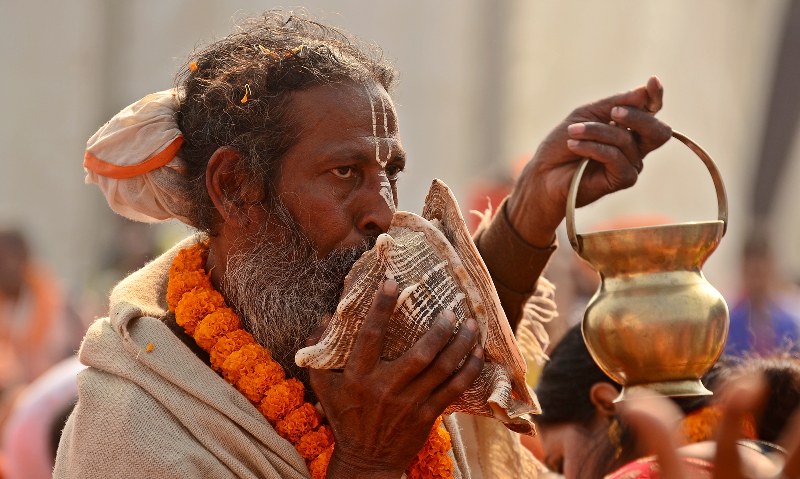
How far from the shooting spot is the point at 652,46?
13.2 meters

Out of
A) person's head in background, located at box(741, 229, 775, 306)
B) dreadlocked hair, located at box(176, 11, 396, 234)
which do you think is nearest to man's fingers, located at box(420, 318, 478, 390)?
dreadlocked hair, located at box(176, 11, 396, 234)

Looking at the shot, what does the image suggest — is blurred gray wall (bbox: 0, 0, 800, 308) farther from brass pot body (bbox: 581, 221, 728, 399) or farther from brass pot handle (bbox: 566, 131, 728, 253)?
brass pot body (bbox: 581, 221, 728, 399)

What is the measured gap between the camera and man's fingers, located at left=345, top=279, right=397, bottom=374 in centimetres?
271

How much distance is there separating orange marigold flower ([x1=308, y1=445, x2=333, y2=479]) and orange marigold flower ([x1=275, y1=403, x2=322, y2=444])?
7cm

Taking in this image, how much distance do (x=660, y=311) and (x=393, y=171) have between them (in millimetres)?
805

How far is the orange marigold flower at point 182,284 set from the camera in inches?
129

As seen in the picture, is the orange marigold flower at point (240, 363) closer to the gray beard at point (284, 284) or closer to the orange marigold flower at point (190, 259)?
the gray beard at point (284, 284)

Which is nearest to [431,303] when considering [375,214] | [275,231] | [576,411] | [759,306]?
[375,214]

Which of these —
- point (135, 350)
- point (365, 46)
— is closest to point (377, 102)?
point (365, 46)

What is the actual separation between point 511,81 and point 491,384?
1080cm

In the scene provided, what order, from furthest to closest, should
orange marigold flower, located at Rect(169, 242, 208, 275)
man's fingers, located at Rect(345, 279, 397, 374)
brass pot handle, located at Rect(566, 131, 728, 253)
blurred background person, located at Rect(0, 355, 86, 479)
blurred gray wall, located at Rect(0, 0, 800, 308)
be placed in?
1. blurred gray wall, located at Rect(0, 0, 800, 308)
2. blurred background person, located at Rect(0, 355, 86, 479)
3. orange marigold flower, located at Rect(169, 242, 208, 275)
4. brass pot handle, located at Rect(566, 131, 728, 253)
5. man's fingers, located at Rect(345, 279, 397, 374)

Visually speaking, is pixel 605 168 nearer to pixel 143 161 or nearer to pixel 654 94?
pixel 654 94

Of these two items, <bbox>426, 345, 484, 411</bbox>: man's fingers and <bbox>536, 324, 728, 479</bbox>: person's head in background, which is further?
<bbox>536, 324, 728, 479</bbox>: person's head in background

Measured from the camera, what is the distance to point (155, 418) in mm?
2967
